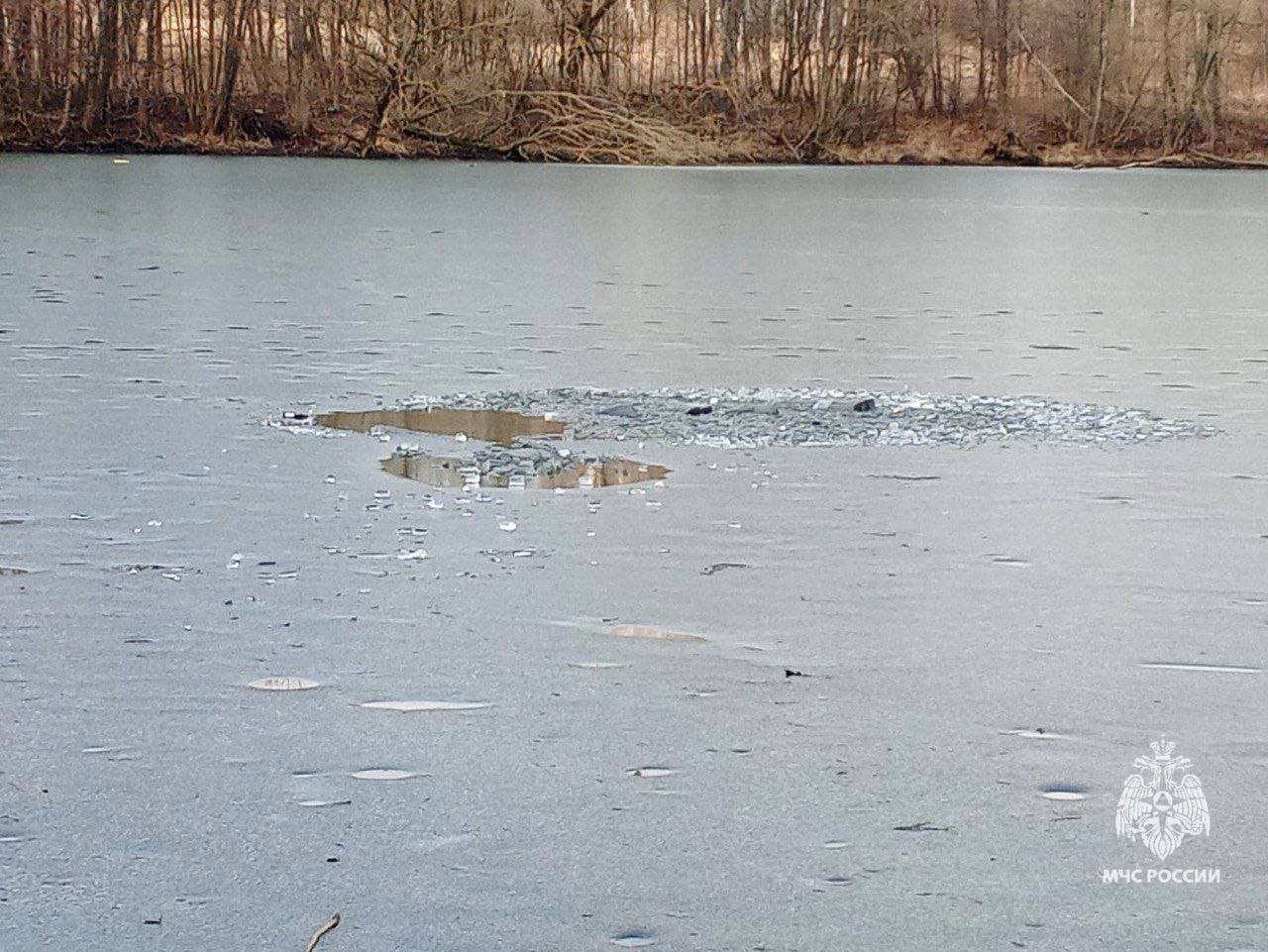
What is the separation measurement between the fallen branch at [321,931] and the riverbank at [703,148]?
2805 centimetres

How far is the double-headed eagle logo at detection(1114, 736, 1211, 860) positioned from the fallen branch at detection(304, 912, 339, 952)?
924 mm

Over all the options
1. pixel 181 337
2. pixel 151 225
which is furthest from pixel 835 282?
pixel 151 225

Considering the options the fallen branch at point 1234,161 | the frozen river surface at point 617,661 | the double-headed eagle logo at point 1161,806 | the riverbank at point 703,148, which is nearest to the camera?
the frozen river surface at point 617,661

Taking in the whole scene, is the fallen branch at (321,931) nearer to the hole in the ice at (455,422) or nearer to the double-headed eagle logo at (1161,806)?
the double-headed eagle logo at (1161,806)

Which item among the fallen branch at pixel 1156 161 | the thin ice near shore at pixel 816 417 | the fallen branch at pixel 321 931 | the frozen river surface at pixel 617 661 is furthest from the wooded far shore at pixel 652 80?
the fallen branch at pixel 321 931

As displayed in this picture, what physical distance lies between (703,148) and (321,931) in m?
29.2

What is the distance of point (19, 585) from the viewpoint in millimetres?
3791

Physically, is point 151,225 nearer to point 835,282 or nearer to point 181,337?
point 835,282

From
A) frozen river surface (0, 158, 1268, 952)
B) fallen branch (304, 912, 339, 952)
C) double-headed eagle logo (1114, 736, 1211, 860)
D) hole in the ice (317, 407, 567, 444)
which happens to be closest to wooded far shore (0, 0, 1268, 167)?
frozen river surface (0, 158, 1268, 952)

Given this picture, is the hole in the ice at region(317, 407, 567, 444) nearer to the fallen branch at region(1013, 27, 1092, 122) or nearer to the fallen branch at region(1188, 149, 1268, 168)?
the fallen branch at region(1188, 149, 1268, 168)

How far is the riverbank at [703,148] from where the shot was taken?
30.2 m

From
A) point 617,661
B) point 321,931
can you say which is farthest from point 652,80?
point 321,931

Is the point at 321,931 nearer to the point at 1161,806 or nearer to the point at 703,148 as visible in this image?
the point at 1161,806

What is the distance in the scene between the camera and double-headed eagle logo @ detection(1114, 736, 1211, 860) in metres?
2.49
